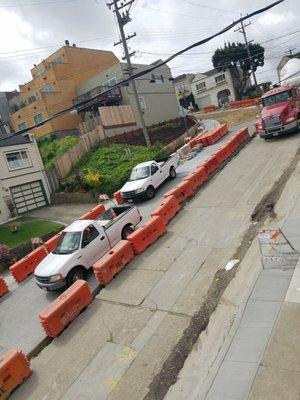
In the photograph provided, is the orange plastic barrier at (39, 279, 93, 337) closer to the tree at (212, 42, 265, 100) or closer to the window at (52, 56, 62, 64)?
the window at (52, 56, 62, 64)

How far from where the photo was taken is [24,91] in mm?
52844

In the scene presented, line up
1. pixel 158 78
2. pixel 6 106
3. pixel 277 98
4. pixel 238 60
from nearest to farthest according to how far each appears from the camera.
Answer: pixel 277 98 → pixel 158 78 → pixel 6 106 → pixel 238 60

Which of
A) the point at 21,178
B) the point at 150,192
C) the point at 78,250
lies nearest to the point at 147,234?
the point at 78,250

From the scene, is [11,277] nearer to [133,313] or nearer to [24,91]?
[133,313]

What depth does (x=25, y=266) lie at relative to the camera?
16.1m

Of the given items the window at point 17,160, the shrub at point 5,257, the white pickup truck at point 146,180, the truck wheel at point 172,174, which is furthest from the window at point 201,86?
the shrub at point 5,257

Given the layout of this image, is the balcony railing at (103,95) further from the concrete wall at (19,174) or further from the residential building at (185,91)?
the residential building at (185,91)

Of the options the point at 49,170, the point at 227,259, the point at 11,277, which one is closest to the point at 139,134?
the point at 49,170

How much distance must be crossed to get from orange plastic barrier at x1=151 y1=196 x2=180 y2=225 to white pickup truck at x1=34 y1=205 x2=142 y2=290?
1.37 meters

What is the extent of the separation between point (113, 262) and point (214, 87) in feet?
225

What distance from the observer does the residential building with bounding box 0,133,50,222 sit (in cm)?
2797

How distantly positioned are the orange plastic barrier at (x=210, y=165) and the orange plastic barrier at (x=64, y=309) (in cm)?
1174

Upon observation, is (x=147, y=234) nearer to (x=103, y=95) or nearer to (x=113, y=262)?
(x=113, y=262)

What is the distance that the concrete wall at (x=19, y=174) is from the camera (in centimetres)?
2766
